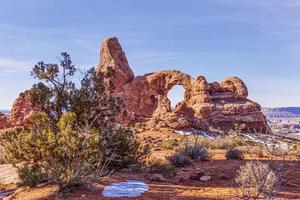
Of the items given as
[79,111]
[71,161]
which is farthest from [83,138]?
[79,111]

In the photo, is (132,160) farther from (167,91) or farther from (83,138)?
(167,91)

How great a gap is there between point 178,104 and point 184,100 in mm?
2769

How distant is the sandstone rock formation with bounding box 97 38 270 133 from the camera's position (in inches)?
1378

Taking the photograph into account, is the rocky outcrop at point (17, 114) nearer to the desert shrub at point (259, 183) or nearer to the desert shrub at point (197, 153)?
the desert shrub at point (197, 153)

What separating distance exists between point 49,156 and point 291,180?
5855mm

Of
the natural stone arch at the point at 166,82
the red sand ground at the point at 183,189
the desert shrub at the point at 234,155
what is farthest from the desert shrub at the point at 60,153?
the natural stone arch at the point at 166,82

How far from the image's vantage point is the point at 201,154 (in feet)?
44.8

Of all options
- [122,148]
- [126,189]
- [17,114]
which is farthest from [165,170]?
[17,114]

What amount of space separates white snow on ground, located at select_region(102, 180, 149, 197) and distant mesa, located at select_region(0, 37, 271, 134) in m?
23.4

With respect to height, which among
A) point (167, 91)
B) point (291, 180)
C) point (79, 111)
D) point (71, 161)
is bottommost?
point (291, 180)

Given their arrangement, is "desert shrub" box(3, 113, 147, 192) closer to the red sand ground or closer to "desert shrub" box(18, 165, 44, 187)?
"desert shrub" box(18, 165, 44, 187)

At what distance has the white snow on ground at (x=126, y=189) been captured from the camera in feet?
24.9

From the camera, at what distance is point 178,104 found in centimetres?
3703

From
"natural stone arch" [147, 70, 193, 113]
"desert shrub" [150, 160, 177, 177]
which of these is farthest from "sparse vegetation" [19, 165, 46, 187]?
"natural stone arch" [147, 70, 193, 113]
